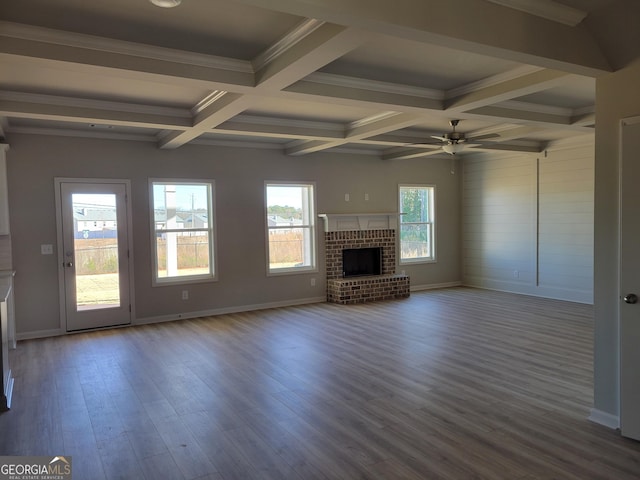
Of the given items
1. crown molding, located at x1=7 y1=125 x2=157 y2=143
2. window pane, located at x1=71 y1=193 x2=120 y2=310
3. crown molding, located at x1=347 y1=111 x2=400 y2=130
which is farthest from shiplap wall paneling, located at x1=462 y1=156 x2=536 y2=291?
window pane, located at x1=71 y1=193 x2=120 y2=310

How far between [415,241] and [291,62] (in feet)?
21.2

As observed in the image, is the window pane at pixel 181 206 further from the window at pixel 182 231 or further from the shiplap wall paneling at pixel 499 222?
the shiplap wall paneling at pixel 499 222

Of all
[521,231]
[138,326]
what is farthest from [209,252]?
[521,231]

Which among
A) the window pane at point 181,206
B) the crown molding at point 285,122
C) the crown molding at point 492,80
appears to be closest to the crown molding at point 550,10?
the crown molding at point 492,80

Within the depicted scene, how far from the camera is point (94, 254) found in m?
6.19

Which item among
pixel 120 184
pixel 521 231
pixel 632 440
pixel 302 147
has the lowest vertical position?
pixel 632 440

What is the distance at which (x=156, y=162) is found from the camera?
6.56 meters

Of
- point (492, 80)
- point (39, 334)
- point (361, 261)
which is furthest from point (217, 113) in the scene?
point (361, 261)

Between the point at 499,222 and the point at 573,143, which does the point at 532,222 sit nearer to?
the point at 499,222

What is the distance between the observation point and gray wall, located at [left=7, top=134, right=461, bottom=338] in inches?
228

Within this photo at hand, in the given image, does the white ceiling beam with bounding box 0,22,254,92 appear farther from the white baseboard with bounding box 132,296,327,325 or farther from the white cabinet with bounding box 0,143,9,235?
the white baseboard with bounding box 132,296,327,325

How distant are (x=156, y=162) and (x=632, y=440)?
6.03 meters

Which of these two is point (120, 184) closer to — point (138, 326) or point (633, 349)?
point (138, 326)

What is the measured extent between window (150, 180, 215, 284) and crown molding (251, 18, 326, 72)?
367 cm
